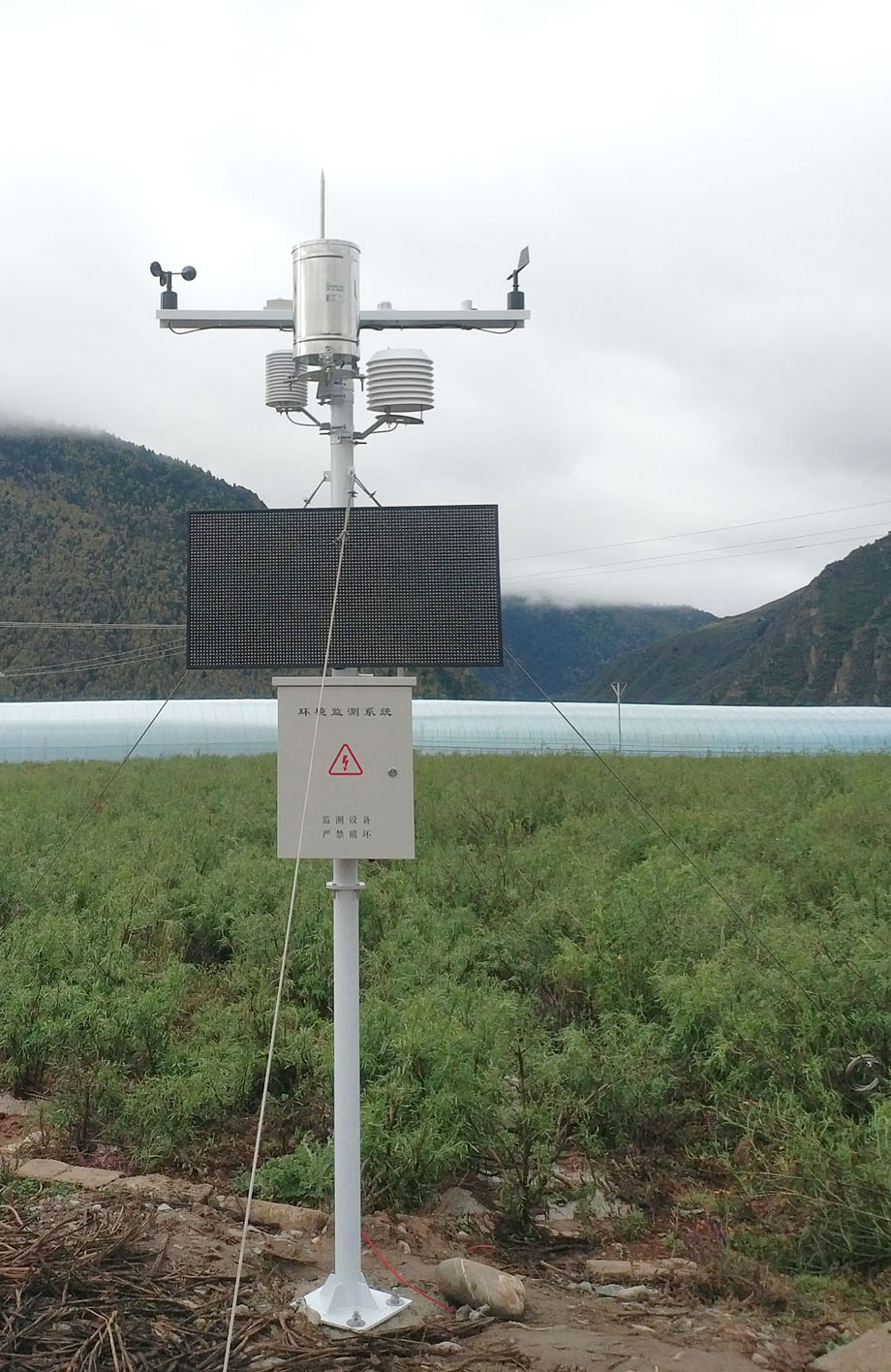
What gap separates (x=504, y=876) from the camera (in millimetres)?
10023

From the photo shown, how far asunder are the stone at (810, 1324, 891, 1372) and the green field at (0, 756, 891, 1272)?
1.74ft

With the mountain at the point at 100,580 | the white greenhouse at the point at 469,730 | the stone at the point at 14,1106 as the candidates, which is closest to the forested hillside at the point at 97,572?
the mountain at the point at 100,580

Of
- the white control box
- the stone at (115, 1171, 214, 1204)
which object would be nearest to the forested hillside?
the stone at (115, 1171, 214, 1204)

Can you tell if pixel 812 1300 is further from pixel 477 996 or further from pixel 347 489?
pixel 347 489

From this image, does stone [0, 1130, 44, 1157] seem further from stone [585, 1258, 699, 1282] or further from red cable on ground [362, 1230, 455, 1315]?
stone [585, 1258, 699, 1282]

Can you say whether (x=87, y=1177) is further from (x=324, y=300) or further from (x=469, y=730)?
(x=469, y=730)

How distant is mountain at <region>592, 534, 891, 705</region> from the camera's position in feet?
186

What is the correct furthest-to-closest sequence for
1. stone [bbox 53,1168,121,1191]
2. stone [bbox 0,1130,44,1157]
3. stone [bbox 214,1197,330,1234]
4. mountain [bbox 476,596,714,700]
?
mountain [bbox 476,596,714,700], stone [bbox 0,1130,44,1157], stone [bbox 53,1168,121,1191], stone [bbox 214,1197,330,1234]

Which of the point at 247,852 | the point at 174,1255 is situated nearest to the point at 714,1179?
the point at 174,1255

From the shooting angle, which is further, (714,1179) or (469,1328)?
(714,1179)

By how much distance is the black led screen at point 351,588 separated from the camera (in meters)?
4.27

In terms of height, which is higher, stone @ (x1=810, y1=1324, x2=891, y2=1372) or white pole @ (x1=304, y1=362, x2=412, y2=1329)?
white pole @ (x1=304, y1=362, x2=412, y2=1329)

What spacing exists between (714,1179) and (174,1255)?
99.9 inches

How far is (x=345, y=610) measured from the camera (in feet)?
14.1
